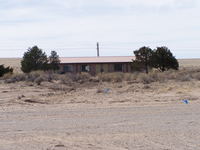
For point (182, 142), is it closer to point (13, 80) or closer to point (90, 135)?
point (90, 135)

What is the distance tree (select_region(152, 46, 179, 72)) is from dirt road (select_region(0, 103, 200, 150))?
1197 inches

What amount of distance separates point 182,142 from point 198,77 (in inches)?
1026

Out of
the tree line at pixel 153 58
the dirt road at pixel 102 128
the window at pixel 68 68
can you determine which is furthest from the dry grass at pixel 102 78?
the window at pixel 68 68

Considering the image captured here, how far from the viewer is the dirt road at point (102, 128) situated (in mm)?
10461

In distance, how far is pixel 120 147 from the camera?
10156 millimetres

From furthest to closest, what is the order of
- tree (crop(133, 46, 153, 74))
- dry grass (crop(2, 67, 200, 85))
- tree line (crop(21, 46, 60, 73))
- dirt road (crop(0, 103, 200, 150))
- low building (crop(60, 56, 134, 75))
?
low building (crop(60, 56, 134, 75))
tree line (crop(21, 46, 60, 73))
tree (crop(133, 46, 153, 74))
dry grass (crop(2, 67, 200, 85))
dirt road (crop(0, 103, 200, 150))

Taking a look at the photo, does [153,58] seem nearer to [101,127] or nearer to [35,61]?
[35,61]

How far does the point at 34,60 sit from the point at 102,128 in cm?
3767

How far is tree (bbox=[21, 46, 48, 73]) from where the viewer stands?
49094 mm

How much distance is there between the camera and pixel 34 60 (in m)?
49.5

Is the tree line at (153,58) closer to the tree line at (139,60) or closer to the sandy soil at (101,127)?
the tree line at (139,60)

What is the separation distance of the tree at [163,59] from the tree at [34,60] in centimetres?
1222

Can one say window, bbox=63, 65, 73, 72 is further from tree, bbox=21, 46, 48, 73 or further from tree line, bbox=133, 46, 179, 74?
tree line, bbox=133, 46, 179, 74

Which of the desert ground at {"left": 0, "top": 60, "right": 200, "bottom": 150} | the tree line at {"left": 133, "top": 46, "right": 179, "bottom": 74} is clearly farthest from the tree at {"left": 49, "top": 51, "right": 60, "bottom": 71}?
the desert ground at {"left": 0, "top": 60, "right": 200, "bottom": 150}
